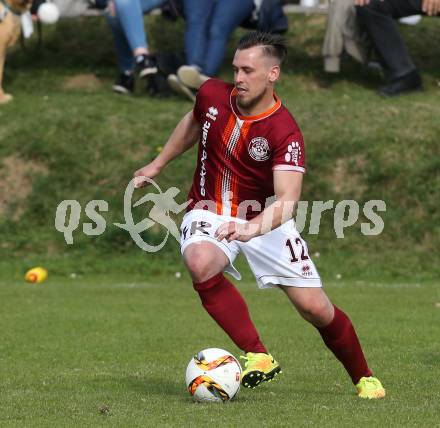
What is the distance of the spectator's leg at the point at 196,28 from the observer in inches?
647

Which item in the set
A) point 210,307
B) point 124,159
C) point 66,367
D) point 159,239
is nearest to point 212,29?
point 124,159

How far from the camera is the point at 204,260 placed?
23.0 feet

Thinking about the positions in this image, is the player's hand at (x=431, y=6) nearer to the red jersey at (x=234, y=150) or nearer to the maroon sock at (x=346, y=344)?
the red jersey at (x=234, y=150)

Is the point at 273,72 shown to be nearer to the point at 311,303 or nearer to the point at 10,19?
the point at 311,303

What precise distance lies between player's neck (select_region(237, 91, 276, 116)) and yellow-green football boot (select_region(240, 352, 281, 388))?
4.75ft

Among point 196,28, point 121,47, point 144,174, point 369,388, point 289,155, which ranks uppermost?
point 289,155

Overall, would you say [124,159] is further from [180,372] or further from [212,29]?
[180,372]

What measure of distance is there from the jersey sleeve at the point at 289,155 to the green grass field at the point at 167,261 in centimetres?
135

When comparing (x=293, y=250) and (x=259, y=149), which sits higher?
(x=259, y=149)

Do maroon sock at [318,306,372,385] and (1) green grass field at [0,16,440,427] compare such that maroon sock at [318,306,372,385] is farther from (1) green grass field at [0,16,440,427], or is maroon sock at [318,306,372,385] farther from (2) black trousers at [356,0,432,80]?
(2) black trousers at [356,0,432,80]

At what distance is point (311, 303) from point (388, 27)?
32.6ft

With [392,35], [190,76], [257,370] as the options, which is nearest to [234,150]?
[257,370]

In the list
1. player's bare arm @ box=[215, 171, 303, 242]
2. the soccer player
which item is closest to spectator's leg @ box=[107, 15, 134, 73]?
the soccer player

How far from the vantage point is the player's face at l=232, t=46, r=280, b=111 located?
7.12 meters
